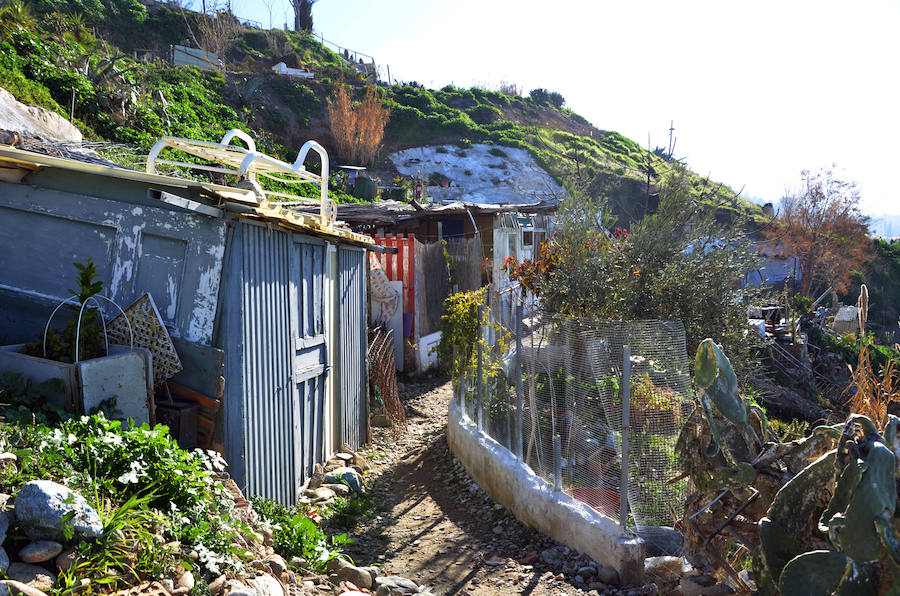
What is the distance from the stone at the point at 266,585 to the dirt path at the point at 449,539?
1.57 metres

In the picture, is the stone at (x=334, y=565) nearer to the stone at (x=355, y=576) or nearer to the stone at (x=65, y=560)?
the stone at (x=355, y=576)

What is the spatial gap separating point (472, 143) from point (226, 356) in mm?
31008

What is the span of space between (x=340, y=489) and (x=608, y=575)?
3043 millimetres

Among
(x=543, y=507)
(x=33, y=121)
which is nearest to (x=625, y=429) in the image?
(x=543, y=507)

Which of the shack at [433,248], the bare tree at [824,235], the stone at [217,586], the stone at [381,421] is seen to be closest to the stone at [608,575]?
the stone at [217,586]

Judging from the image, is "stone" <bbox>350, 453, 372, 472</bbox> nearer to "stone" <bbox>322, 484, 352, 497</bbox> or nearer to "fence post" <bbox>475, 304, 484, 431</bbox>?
"stone" <bbox>322, 484, 352, 497</bbox>

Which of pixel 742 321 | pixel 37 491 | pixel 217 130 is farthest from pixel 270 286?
pixel 217 130

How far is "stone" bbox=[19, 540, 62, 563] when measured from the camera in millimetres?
2758

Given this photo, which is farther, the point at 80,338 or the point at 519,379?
the point at 519,379

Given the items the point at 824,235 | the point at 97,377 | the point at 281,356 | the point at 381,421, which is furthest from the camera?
the point at 824,235

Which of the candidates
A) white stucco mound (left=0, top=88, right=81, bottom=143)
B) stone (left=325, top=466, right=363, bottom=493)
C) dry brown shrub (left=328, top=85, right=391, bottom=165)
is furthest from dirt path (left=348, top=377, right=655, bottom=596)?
dry brown shrub (left=328, top=85, right=391, bottom=165)

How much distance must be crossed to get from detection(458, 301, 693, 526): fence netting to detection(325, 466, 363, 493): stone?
200cm

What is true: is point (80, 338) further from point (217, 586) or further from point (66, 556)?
point (217, 586)

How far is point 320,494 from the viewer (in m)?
6.32
